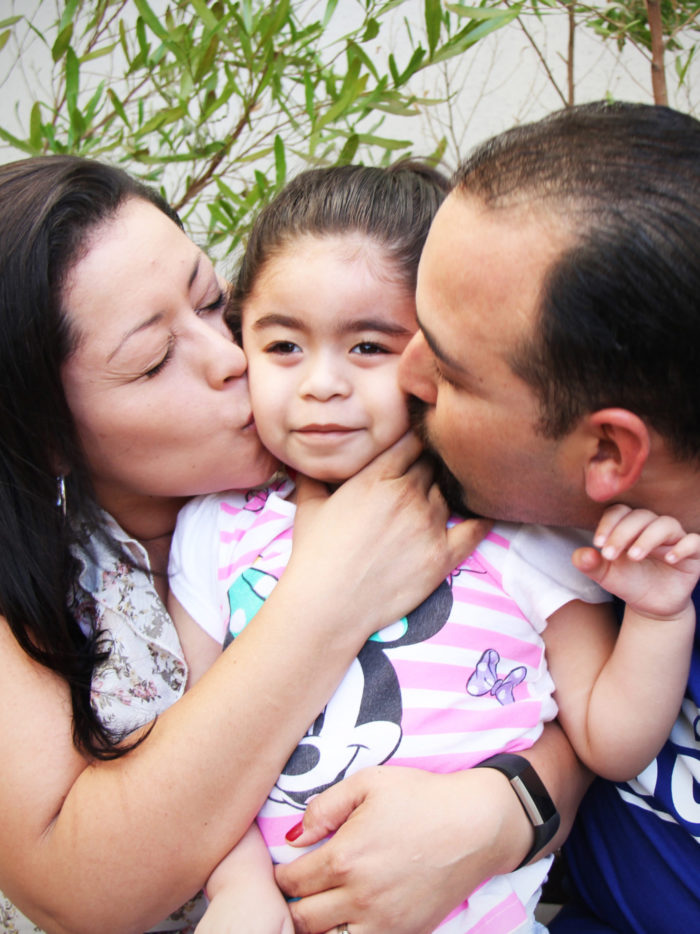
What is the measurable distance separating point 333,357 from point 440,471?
0.33 meters

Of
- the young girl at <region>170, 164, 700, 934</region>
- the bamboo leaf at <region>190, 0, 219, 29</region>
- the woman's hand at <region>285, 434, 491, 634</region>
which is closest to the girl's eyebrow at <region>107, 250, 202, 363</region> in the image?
the young girl at <region>170, 164, 700, 934</region>

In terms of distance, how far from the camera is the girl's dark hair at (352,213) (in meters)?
1.65

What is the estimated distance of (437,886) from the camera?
1.32m

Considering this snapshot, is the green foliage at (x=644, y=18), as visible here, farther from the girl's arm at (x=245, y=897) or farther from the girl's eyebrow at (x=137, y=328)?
the girl's arm at (x=245, y=897)

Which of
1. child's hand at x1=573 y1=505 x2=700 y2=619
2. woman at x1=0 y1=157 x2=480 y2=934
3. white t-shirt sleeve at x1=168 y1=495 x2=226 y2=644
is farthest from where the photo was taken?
white t-shirt sleeve at x1=168 y1=495 x2=226 y2=644

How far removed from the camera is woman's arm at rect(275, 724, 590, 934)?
4.30ft

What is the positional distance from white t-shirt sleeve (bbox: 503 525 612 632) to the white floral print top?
67 cm

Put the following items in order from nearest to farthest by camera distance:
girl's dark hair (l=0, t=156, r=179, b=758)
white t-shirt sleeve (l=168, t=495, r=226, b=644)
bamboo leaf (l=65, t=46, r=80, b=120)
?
girl's dark hair (l=0, t=156, r=179, b=758)
white t-shirt sleeve (l=168, t=495, r=226, b=644)
bamboo leaf (l=65, t=46, r=80, b=120)

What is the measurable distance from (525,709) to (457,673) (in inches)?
5.5

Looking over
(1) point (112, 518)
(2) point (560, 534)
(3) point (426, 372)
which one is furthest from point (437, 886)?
(1) point (112, 518)

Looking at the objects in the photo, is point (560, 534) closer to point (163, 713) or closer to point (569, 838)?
point (569, 838)

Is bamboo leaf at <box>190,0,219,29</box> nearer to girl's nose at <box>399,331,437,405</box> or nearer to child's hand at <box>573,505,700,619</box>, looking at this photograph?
girl's nose at <box>399,331,437,405</box>

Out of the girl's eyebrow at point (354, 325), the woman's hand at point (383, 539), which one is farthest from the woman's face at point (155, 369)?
the woman's hand at point (383, 539)

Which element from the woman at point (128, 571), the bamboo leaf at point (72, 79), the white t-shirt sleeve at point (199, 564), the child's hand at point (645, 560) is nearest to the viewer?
the child's hand at point (645, 560)
